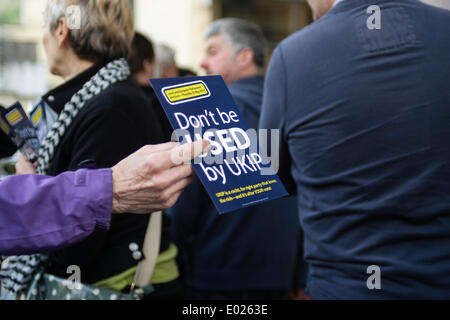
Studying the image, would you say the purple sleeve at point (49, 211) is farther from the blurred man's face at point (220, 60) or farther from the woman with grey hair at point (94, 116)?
the blurred man's face at point (220, 60)

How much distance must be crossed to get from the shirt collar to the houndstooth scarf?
34mm

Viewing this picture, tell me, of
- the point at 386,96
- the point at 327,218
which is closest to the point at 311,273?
the point at 327,218

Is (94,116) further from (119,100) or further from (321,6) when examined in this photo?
(321,6)

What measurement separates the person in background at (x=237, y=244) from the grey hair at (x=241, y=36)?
0.45m

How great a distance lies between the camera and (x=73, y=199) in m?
1.32

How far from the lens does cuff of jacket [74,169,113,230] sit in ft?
4.34

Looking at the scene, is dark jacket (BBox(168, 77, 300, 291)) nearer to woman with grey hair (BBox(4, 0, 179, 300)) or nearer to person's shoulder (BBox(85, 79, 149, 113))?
woman with grey hair (BBox(4, 0, 179, 300))

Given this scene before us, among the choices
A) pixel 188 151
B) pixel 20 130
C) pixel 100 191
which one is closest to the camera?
pixel 188 151

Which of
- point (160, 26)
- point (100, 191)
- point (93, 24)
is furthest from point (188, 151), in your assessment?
point (160, 26)

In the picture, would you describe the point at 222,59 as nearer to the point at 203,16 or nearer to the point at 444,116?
the point at 444,116

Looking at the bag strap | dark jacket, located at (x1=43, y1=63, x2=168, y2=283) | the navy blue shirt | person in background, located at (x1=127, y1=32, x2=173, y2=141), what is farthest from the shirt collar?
person in background, located at (x1=127, y1=32, x2=173, y2=141)

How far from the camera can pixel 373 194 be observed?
1.51m

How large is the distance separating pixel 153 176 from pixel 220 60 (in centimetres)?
217
